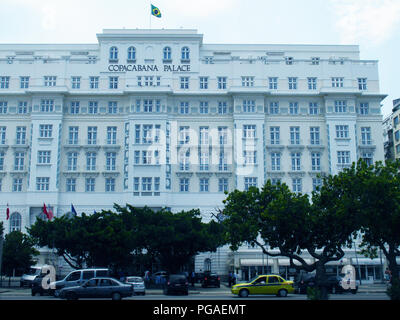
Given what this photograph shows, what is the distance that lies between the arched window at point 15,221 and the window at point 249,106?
34911mm

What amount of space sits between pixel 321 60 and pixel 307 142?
13029mm

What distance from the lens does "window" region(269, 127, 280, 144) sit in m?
67.9

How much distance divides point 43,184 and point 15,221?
20.2ft

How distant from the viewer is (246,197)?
42.0m

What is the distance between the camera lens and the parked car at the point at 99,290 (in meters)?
31.8

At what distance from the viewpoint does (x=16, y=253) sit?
171 ft

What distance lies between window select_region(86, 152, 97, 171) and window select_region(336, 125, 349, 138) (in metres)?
35.1

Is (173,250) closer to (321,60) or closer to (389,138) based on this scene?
(321,60)

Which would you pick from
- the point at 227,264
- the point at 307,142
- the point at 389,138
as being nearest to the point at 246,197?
the point at 227,264

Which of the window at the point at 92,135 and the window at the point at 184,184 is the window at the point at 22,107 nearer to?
A: the window at the point at 92,135

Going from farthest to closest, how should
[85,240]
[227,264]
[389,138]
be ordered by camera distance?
[389,138], [227,264], [85,240]

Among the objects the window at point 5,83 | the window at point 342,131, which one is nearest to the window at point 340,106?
the window at point 342,131

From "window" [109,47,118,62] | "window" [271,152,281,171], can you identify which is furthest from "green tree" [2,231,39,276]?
"window" [271,152,281,171]

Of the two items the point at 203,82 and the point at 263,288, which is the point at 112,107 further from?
the point at 263,288
